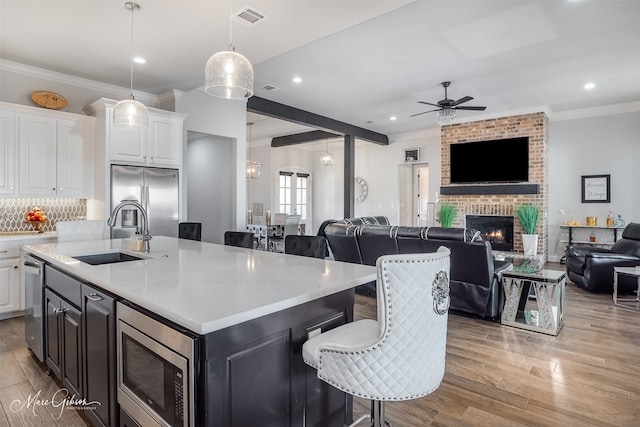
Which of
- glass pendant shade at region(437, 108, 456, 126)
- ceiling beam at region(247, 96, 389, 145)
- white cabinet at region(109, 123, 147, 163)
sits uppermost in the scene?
ceiling beam at region(247, 96, 389, 145)

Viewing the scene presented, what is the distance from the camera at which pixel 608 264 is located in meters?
4.52

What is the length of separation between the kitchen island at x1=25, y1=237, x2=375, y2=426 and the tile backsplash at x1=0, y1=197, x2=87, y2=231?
2.96 meters

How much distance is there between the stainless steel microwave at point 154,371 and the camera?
115cm

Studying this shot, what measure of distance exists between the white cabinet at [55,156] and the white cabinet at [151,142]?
461 millimetres

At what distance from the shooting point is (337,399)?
5.63 ft

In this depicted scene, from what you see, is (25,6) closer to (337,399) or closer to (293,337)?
(293,337)

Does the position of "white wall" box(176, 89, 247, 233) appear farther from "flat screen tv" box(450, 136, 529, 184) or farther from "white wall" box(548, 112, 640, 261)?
"white wall" box(548, 112, 640, 261)

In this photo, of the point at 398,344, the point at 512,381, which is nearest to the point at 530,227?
the point at 512,381

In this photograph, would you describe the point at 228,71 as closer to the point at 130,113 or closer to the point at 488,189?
the point at 130,113

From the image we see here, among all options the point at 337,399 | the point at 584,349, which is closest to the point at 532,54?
the point at 584,349

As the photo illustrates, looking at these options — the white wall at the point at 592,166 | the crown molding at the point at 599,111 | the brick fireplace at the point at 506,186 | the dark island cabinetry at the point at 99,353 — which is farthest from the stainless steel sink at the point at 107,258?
the crown molding at the point at 599,111

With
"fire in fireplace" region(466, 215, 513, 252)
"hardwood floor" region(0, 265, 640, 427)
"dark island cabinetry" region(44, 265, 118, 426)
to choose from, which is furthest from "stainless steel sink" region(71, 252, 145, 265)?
"fire in fireplace" region(466, 215, 513, 252)

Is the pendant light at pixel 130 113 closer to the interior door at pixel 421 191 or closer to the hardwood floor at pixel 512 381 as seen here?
the hardwood floor at pixel 512 381

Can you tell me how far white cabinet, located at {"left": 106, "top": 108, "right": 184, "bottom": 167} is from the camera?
421 centimetres
